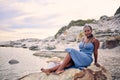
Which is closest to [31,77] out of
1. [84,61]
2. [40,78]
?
[40,78]

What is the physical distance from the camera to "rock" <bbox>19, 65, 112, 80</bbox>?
12250mm

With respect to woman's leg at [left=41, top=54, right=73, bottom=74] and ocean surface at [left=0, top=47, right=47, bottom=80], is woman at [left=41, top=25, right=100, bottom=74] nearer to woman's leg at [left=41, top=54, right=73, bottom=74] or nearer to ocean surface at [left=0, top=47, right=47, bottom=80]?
woman's leg at [left=41, top=54, right=73, bottom=74]

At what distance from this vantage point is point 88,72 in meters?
12.6

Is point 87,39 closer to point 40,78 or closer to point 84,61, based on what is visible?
point 84,61

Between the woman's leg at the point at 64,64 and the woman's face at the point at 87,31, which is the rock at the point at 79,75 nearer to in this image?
the woman's leg at the point at 64,64

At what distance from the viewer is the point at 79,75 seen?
40.4ft

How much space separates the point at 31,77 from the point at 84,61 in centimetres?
252

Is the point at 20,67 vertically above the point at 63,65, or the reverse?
the point at 63,65

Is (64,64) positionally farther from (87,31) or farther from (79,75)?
(87,31)

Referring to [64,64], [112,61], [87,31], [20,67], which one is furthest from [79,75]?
[20,67]

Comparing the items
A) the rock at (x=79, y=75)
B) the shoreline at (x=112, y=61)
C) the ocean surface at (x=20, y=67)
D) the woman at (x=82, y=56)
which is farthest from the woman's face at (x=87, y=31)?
the ocean surface at (x=20, y=67)

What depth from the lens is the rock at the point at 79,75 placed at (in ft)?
40.2

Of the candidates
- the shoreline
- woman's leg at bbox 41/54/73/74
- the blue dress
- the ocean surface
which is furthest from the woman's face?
the ocean surface

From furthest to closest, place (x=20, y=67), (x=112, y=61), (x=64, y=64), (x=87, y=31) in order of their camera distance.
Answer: (x=20, y=67) < (x=112, y=61) < (x=87, y=31) < (x=64, y=64)
